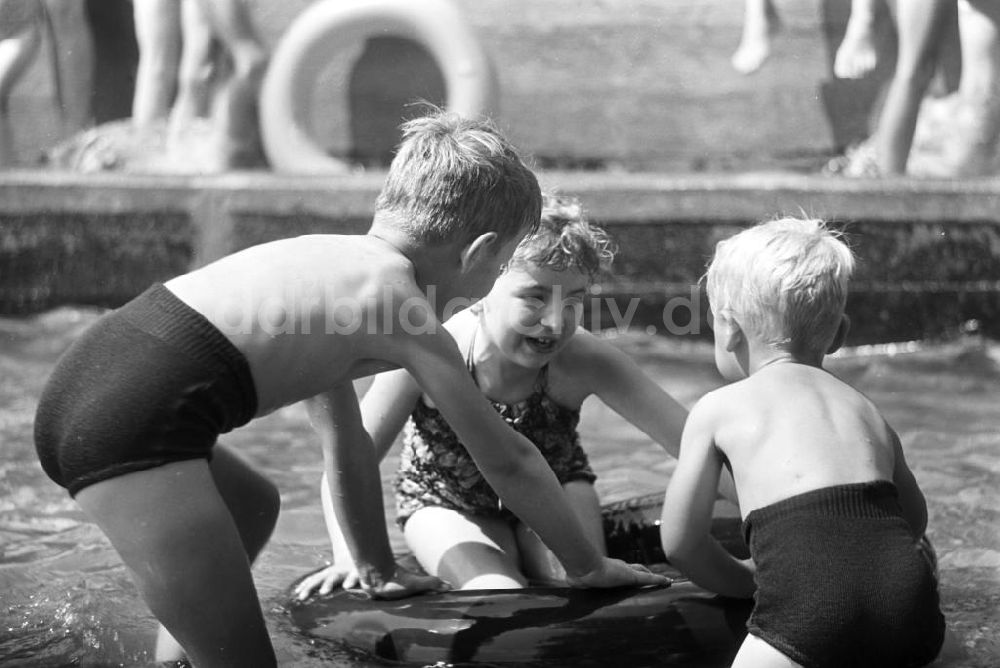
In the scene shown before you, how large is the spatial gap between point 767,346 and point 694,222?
3.76 meters

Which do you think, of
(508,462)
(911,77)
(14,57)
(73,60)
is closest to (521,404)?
(508,462)

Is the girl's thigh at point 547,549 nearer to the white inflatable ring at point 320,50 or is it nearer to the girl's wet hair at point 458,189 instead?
the girl's wet hair at point 458,189

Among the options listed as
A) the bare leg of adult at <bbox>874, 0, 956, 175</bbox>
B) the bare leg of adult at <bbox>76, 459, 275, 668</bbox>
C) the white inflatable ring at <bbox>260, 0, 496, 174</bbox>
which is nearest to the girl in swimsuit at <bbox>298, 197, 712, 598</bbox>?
the bare leg of adult at <bbox>76, 459, 275, 668</bbox>

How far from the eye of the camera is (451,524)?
3.17m

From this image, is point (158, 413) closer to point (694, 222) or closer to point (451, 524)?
point (451, 524)

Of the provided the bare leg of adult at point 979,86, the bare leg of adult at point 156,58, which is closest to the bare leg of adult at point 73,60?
the bare leg of adult at point 156,58

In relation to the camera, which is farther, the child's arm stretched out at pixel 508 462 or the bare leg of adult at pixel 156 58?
the bare leg of adult at pixel 156 58

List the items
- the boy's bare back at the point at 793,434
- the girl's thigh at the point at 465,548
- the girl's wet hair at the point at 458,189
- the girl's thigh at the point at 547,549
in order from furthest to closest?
the girl's thigh at the point at 547,549 < the girl's thigh at the point at 465,548 < the girl's wet hair at the point at 458,189 < the boy's bare back at the point at 793,434

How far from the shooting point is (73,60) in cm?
936

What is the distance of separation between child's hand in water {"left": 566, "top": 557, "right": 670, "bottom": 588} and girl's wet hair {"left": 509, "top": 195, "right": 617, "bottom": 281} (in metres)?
0.75

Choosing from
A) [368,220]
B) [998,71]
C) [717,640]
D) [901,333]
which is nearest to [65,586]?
[717,640]

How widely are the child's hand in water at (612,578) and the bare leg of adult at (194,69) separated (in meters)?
6.58

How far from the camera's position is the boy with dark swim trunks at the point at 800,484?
225 centimetres

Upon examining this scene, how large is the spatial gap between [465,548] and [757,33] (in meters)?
6.68
